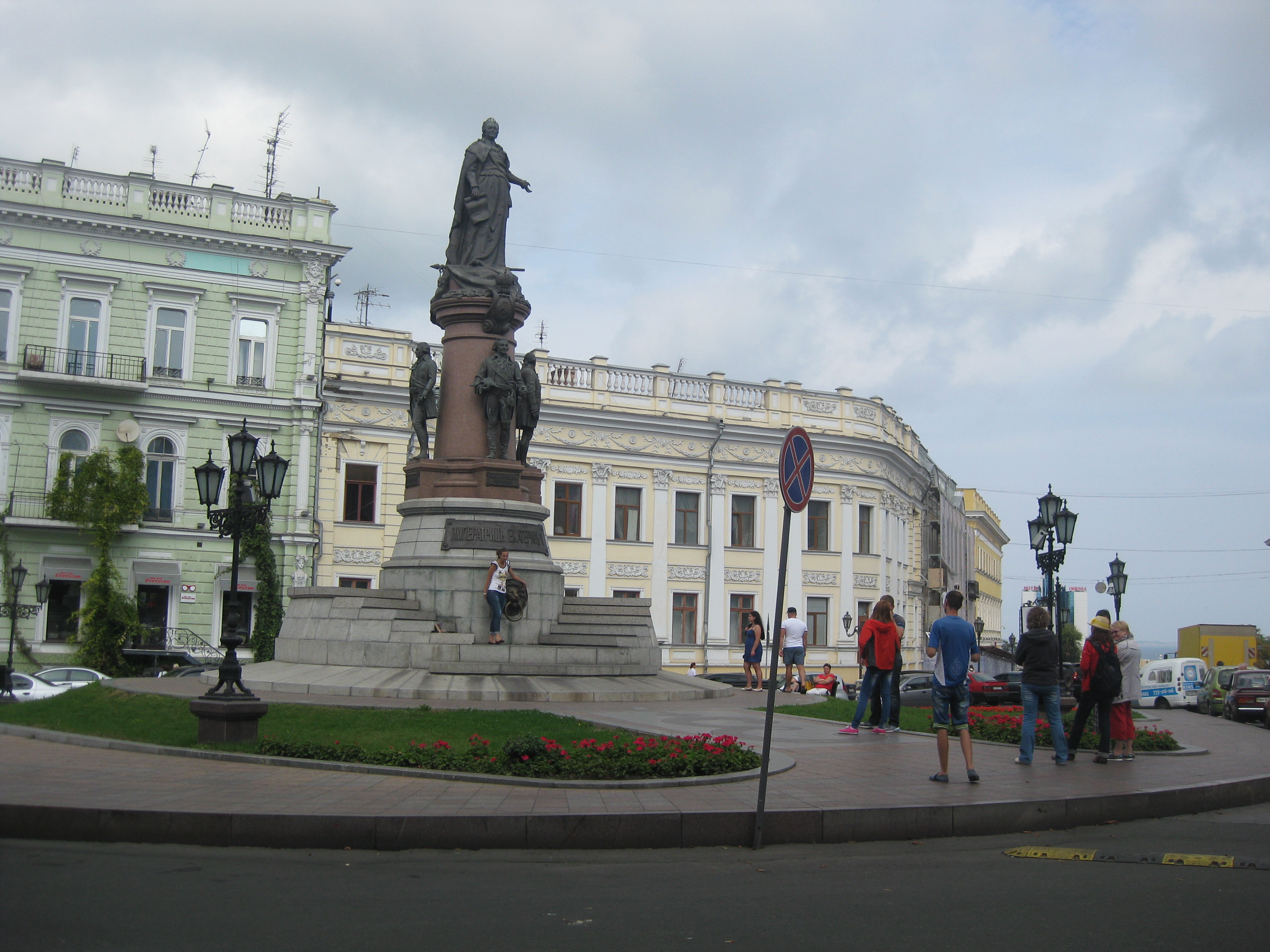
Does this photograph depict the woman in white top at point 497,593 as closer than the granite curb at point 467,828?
No

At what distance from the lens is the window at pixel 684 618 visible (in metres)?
48.6

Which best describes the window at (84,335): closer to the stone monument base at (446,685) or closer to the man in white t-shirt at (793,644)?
the stone monument base at (446,685)

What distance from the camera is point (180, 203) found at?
42250 mm

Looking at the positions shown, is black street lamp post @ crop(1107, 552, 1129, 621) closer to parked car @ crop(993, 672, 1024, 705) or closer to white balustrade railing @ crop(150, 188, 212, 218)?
parked car @ crop(993, 672, 1024, 705)

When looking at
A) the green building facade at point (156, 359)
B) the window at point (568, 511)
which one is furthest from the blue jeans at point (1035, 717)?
the window at point (568, 511)

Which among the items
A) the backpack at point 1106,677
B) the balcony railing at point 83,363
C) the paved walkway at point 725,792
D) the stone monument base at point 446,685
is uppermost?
the balcony railing at point 83,363

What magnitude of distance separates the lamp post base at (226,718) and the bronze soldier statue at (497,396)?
8.98 m

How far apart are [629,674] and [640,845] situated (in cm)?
1139

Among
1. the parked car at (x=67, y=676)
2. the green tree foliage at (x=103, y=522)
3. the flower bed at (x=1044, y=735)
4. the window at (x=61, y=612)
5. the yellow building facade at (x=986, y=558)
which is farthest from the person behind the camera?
the yellow building facade at (x=986, y=558)

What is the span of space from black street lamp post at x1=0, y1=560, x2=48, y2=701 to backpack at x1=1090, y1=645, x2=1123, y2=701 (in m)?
29.8

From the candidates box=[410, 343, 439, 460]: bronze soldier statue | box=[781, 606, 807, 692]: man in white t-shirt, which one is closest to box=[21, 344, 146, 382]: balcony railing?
box=[410, 343, 439, 460]: bronze soldier statue

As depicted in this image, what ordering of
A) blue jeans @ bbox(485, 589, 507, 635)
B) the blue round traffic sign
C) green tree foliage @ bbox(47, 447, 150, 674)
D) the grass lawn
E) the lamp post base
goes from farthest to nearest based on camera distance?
green tree foliage @ bbox(47, 447, 150, 674), blue jeans @ bbox(485, 589, 507, 635), the lamp post base, the grass lawn, the blue round traffic sign

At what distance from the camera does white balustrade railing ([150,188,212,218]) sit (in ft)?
138

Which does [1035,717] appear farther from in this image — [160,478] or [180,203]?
[180,203]
